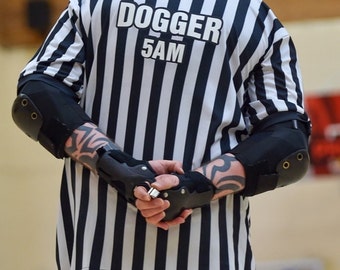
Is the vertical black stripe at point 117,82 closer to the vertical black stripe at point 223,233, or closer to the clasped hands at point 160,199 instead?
the clasped hands at point 160,199

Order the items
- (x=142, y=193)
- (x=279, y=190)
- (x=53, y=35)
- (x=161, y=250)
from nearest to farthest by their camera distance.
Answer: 1. (x=142, y=193)
2. (x=161, y=250)
3. (x=53, y=35)
4. (x=279, y=190)

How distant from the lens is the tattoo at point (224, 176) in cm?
152

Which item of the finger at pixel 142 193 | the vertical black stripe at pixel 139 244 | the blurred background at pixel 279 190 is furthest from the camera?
the blurred background at pixel 279 190

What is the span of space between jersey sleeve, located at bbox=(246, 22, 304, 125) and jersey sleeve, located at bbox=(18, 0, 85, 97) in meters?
0.36

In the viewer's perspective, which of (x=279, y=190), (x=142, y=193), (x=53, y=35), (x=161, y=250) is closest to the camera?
(x=142, y=193)

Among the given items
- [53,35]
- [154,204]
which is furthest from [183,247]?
[53,35]

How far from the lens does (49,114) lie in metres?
1.54

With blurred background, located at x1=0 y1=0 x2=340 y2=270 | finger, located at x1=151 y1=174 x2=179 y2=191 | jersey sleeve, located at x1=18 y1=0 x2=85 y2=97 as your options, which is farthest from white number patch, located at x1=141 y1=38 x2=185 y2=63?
blurred background, located at x1=0 y1=0 x2=340 y2=270

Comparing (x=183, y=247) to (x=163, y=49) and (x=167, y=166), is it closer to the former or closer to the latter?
(x=167, y=166)

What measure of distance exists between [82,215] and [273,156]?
394 millimetres

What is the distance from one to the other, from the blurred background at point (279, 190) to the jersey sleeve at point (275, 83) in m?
2.75

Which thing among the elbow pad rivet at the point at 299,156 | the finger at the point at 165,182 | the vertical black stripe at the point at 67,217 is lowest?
the vertical black stripe at the point at 67,217

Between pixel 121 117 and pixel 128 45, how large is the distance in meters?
0.14

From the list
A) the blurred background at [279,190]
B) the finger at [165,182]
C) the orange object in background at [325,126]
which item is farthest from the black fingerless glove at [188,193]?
the orange object in background at [325,126]
